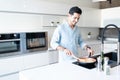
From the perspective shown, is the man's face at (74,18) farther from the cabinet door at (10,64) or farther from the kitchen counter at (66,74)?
the cabinet door at (10,64)

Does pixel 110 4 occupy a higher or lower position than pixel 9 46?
higher

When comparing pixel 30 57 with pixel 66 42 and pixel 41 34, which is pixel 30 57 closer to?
pixel 41 34

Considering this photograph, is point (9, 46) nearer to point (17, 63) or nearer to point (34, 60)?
point (17, 63)

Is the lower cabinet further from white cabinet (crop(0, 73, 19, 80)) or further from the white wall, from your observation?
the white wall

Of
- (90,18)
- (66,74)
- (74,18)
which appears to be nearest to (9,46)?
(74,18)

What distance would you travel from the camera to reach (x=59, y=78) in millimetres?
1161

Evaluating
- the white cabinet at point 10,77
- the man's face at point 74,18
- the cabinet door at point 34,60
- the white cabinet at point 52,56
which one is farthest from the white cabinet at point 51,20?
the man's face at point 74,18

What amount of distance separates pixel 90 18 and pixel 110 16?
1.89ft

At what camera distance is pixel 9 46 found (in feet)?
7.82

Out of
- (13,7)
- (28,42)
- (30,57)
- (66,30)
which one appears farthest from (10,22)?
(66,30)

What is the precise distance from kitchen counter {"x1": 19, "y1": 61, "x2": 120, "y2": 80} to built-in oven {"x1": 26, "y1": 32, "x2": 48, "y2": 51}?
4.23 ft

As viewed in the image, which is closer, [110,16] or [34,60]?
[34,60]

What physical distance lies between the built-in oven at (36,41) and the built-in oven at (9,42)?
0.64 ft

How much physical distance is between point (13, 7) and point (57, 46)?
4.26 feet
